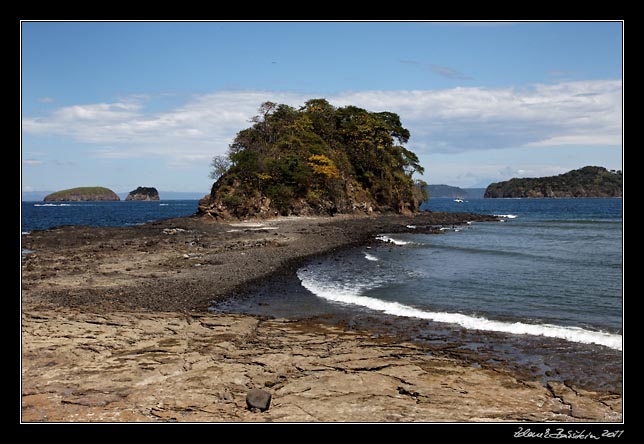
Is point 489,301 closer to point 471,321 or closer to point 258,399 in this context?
point 471,321

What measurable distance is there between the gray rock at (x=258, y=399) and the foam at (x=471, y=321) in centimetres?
795

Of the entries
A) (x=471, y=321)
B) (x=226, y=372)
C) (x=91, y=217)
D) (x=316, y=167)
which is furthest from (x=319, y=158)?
(x=226, y=372)

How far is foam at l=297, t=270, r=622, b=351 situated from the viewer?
12531 millimetres

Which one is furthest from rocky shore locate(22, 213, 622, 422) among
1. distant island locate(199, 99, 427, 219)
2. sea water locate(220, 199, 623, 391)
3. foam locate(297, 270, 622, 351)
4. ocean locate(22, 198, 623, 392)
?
distant island locate(199, 99, 427, 219)

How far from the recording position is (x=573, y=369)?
10.1 meters

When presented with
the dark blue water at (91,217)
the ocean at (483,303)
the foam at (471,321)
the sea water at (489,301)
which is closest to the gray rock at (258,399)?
the ocean at (483,303)

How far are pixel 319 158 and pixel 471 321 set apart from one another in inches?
2167

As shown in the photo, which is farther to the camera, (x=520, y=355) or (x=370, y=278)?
(x=370, y=278)

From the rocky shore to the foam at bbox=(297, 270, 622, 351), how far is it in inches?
128

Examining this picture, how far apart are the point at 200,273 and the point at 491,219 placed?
203 feet

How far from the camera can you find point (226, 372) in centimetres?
924

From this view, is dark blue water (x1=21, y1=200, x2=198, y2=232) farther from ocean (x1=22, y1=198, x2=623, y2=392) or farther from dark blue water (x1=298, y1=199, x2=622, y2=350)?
ocean (x1=22, y1=198, x2=623, y2=392)

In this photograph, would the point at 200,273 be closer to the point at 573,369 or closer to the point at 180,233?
the point at 573,369

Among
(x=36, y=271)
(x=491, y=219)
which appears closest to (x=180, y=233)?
(x=36, y=271)
